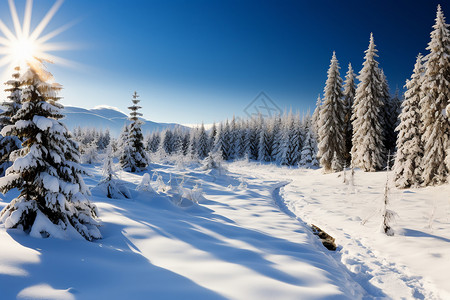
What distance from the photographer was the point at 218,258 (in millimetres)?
4988

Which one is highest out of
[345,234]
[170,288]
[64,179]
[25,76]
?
[25,76]

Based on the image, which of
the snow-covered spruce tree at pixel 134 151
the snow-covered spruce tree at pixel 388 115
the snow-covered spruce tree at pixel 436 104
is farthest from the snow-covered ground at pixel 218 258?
the snow-covered spruce tree at pixel 388 115

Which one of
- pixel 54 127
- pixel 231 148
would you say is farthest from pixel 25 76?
pixel 231 148

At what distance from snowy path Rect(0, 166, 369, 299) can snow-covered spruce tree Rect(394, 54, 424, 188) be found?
47.9ft

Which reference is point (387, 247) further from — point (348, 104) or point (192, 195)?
point (348, 104)

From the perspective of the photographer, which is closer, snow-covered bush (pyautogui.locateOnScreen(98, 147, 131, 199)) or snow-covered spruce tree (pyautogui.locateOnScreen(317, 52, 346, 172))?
snow-covered bush (pyautogui.locateOnScreen(98, 147, 131, 199))

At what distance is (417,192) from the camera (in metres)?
15.8

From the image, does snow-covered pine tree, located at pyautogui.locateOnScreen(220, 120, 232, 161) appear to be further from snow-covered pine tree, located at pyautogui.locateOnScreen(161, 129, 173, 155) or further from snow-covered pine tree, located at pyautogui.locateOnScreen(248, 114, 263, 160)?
snow-covered pine tree, located at pyautogui.locateOnScreen(161, 129, 173, 155)

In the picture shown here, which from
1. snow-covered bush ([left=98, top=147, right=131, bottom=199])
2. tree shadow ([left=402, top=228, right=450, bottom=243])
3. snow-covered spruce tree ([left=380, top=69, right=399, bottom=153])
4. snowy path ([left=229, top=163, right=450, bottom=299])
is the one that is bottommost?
snowy path ([left=229, top=163, right=450, bottom=299])

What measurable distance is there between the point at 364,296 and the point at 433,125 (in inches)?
702

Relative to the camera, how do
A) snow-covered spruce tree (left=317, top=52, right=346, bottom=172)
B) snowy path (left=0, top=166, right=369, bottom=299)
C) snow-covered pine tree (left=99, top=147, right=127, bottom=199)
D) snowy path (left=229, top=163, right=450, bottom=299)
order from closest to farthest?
snowy path (left=0, top=166, right=369, bottom=299) → snowy path (left=229, top=163, right=450, bottom=299) → snow-covered pine tree (left=99, top=147, right=127, bottom=199) → snow-covered spruce tree (left=317, top=52, right=346, bottom=172)

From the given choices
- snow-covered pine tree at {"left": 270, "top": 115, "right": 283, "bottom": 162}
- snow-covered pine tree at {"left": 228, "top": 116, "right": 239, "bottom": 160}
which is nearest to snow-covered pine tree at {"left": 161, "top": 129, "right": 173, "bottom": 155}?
snow-covered pine tree at {"left": 228, "top": 116, "right": 239, "bottom": 160}

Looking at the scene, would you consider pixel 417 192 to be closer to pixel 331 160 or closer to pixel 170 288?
pixel 331 160

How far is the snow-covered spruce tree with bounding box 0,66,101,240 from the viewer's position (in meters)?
4.55
